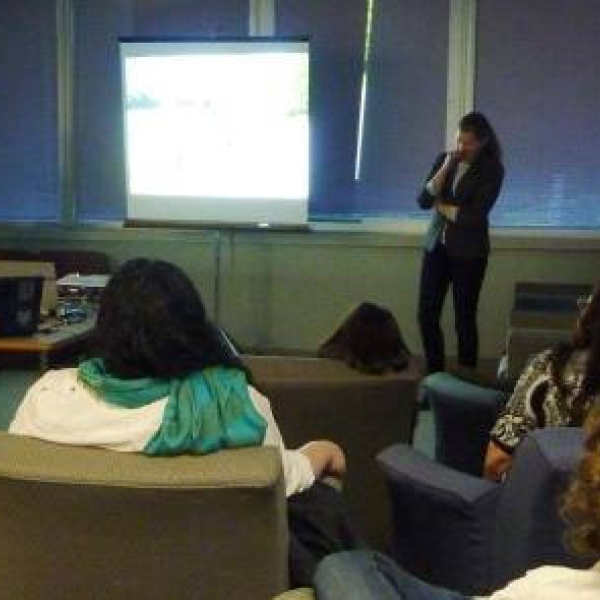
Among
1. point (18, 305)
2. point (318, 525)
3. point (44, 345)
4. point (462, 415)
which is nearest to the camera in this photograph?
point (318, 525)

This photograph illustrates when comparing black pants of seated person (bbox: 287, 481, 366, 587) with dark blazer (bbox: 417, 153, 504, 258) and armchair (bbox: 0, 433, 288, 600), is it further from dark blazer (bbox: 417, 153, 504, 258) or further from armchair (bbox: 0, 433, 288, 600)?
dark blazer (bbox: 417, 153, 504, 258)

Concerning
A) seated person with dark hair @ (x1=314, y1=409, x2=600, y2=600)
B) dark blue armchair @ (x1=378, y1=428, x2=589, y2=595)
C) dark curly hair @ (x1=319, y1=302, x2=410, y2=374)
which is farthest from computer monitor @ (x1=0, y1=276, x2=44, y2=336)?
seated person with dark hair @ (x1=314, y1=409, x2=600, y2=600)

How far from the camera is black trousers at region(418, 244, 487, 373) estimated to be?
5.37m

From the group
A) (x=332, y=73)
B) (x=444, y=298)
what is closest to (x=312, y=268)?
(x=444, y=298)

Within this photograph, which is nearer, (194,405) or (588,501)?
(588,501)

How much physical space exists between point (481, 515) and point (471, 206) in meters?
3.20

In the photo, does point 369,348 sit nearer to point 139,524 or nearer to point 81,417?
point 81,417

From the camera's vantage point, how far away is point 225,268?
620 centimetres

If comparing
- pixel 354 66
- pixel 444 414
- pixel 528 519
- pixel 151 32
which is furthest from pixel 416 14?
pixel 528 519

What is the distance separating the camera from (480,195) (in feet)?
17.2

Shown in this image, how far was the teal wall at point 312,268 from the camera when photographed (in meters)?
5.87

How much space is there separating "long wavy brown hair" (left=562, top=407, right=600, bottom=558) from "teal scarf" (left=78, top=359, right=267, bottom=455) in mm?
759

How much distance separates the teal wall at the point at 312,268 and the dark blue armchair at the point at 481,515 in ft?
11.5

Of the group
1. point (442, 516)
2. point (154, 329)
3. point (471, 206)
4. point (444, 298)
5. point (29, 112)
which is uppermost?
point (29, 112)
